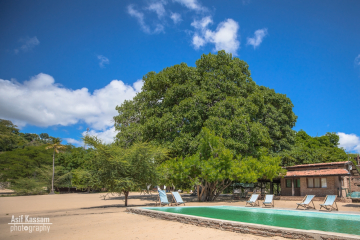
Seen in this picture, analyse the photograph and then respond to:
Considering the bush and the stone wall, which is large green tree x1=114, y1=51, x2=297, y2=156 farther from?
the bush

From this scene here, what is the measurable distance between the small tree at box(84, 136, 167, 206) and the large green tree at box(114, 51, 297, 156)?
584cm

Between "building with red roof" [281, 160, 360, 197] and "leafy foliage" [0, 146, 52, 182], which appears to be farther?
"leafy foliage" [0, 146, 52, 182]

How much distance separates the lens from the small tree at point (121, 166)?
603 inches

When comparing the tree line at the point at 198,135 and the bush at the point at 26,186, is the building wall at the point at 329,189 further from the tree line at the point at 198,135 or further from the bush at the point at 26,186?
the bush at the point at 26,186

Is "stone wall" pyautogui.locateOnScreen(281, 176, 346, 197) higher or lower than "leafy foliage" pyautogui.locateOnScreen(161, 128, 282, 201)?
lower

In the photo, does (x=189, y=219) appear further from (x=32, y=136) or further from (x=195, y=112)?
(x=32, y=136)

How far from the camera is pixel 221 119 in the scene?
21062 mm

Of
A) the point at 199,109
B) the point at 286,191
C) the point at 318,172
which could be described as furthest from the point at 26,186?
the point at 318,172

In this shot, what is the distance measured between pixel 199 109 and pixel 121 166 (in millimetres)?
9138

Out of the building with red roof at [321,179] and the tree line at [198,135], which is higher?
the tree line at [198,135]

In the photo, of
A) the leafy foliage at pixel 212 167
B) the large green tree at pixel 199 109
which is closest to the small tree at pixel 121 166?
the leafy foliage at pixel 212 167

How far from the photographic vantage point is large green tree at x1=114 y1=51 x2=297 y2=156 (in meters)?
21.4

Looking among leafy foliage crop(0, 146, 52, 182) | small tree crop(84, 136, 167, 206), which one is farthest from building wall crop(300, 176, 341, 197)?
leafy foliage crop(0, 146, 52, 182)

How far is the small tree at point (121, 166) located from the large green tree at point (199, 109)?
584 cm
